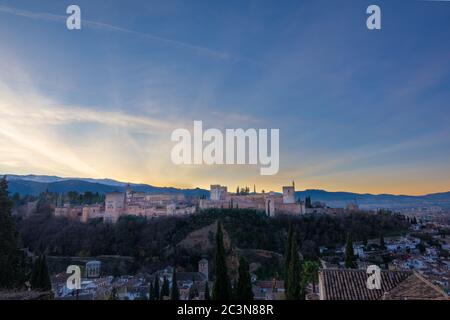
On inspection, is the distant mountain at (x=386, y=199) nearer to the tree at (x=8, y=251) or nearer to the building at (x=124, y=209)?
the tree at (x=8, y=251)

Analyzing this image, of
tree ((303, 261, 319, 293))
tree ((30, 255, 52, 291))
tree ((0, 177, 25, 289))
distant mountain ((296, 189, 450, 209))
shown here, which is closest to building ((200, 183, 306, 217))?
tree ((303, 261, 319, 293))

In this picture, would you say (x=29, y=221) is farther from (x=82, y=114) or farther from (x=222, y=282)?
(x=222, y=282)

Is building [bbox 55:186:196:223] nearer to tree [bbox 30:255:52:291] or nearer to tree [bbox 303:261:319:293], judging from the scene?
tree [bbox 303:261:319:293]

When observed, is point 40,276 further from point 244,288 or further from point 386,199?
point 386,199

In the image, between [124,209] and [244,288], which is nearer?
[244,288]

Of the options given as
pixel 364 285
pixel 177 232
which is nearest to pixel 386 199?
pixel 364 285

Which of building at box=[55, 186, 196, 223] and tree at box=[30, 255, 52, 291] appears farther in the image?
building at box=[55, 186, 196, 223]
